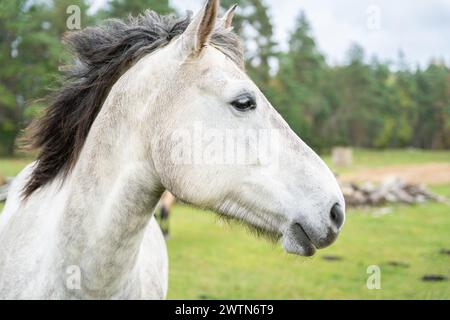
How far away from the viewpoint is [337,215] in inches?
82.8

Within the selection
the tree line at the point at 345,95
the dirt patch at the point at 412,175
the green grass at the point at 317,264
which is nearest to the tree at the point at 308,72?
the tree line at the point at 345,95

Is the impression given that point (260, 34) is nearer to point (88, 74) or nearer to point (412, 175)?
point (412, 175)

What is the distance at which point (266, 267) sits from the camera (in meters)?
8.48

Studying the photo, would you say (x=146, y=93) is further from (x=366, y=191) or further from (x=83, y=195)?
(x=366, y=191)

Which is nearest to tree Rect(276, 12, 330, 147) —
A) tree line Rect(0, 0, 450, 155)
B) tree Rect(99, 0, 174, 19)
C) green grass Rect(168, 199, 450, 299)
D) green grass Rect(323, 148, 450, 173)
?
tree line Rect(0, 0, 450, 155)

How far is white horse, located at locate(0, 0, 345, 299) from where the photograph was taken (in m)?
2.19

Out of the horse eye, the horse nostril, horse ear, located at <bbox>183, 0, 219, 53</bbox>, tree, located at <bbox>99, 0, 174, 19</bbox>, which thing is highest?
tree, located at <bbox>99, 0, 174, 19</bbox>

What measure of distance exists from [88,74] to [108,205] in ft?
2.51

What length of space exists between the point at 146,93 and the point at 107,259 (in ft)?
2.75

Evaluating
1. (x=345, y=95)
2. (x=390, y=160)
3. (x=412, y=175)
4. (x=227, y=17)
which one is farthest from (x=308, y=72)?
(x=227, y=17)

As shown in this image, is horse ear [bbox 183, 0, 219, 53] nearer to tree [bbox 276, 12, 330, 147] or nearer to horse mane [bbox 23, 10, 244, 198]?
horse mane [bbox 23, 10, 244, 198]

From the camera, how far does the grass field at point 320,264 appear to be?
22.5ft

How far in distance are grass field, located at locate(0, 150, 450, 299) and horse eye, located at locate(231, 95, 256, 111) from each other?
9.30ft

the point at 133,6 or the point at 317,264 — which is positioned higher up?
the point at 133,6
